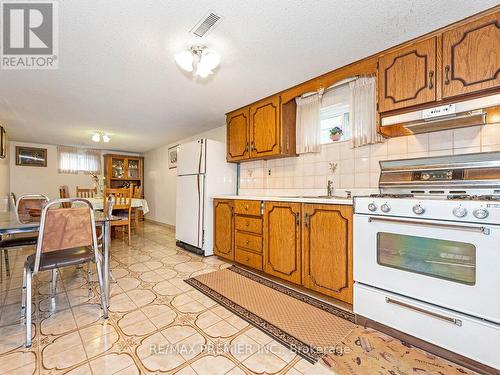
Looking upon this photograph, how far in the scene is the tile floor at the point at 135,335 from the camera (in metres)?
1.28

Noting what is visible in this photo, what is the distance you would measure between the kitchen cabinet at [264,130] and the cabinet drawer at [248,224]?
0.82m

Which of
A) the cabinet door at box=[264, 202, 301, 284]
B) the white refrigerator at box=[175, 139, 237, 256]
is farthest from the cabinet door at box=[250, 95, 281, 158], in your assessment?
the cabinet door at box=[264, 202, 301, 284]

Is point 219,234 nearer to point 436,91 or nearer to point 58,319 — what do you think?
point 58,319

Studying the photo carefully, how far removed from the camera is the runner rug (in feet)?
4.92

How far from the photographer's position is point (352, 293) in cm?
178

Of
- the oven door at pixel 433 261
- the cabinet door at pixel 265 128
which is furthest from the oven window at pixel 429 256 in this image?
the cabinet door at pixel 265 128

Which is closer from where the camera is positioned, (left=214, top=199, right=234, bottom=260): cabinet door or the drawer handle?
the drawer handle

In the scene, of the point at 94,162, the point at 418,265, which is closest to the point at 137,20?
the point at 418,265

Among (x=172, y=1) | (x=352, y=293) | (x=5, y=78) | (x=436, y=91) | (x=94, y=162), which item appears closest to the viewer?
(x=172, y=1)

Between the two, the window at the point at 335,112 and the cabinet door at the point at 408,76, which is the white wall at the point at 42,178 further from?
the cabinet door at the point at 408,76

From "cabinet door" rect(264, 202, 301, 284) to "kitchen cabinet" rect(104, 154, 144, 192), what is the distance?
17.3 feet

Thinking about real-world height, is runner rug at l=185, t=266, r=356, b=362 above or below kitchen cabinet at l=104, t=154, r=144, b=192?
below

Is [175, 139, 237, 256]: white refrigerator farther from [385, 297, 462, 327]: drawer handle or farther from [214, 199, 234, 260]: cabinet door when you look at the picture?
[385, 297, 462, 327]: drawer handle

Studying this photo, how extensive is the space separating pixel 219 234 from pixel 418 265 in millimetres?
2262
